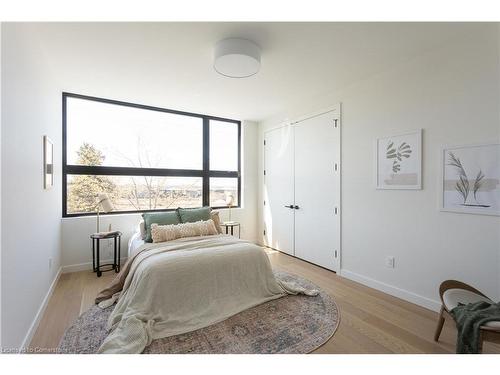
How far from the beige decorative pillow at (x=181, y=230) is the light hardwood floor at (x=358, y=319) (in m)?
0.94

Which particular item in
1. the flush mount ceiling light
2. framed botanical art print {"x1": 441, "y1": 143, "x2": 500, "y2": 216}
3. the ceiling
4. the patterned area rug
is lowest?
the patterned area rug

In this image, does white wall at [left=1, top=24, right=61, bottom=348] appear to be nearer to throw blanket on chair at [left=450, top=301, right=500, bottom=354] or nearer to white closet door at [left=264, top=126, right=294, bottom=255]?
throw blanket on chair at [left=450, top=301, right=500, bottom=354]

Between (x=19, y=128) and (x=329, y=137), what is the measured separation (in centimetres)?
340

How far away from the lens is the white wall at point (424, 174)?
207 centimetres

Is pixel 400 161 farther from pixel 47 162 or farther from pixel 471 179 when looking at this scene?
pixel 47 162

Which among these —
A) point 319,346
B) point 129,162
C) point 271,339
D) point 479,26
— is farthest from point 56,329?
point 479,26

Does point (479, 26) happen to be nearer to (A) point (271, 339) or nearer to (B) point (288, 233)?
(A) point (271, 339)

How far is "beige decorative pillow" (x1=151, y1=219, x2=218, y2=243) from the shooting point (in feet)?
9.70

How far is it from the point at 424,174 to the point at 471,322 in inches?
56.1

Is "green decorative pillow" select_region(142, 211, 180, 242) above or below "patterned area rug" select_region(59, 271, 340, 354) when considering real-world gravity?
above

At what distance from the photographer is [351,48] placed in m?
2.32

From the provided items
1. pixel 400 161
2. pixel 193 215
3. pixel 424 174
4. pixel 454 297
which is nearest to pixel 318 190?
pixel 400 161

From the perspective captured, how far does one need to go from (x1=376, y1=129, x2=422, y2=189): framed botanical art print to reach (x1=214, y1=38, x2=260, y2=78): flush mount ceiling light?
5.75ft

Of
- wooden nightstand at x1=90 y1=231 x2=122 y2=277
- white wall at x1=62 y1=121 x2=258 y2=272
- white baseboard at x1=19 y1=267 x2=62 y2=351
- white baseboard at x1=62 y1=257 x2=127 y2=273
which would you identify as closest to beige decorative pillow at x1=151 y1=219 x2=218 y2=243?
wooden nightstand at x1=90 y1=231 x2=122 y2=277
